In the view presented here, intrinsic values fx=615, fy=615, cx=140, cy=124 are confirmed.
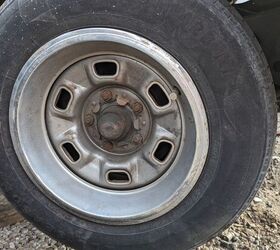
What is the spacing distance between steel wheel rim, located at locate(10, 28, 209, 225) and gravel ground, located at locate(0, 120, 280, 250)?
554 millimetres

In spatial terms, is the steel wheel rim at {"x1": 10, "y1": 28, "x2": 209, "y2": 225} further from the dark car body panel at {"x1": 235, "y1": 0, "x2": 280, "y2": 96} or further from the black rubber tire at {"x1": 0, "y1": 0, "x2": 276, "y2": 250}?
the dark car body panel at {"x1": 235, "y1": 0, "x2": 280, "y2": 96}

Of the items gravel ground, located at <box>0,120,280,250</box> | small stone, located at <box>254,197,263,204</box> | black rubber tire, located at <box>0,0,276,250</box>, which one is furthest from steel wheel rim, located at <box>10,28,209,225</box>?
small stone, located at <box>254,197,263,204</box>

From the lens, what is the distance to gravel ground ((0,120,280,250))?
3.12 m

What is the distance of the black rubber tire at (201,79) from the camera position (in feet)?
7.60

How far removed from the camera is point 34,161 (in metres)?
2.66

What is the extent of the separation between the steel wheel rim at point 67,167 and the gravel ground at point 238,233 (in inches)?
21.8

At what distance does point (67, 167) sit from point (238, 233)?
104cm

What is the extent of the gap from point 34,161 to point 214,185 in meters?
0.79

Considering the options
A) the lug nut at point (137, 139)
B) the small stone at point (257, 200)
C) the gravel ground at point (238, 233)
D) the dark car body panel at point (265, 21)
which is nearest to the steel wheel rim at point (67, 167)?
the lug nut at point (137, 139)

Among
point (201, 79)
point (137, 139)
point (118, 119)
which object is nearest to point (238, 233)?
point (137, 139)

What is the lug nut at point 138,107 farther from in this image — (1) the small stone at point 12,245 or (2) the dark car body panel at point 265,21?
(1) the small stone at point 12,245

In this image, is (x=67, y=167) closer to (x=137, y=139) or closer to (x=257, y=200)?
(x=137, y=139)

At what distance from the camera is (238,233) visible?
10.5ft

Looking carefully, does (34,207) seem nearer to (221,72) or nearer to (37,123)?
(37,123)
